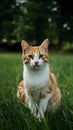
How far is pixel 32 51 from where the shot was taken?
440cm

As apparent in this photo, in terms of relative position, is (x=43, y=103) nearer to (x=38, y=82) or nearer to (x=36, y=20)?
(x=38, y=82)

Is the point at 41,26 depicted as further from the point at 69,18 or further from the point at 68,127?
the point at 68,127

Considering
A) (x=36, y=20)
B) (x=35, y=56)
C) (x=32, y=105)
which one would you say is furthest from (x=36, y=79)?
(x=36, y=20)

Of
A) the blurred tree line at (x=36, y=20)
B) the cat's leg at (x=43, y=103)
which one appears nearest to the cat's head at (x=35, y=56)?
the cat's leg at (x=43, y=103)

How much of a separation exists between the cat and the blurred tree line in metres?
30.1

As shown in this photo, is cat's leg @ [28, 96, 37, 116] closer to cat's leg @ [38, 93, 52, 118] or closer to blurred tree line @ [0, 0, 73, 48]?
cat's leg @ [38, 93, 52, 118]

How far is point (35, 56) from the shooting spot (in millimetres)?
4363

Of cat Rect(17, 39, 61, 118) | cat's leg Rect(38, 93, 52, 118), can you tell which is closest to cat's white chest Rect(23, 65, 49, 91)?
cat Rect(17, 39, 61, 118)

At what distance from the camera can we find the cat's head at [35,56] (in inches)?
170

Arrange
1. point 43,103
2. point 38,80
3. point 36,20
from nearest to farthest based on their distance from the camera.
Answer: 1. point 38,80
2. point 43,103
3. point 36,20

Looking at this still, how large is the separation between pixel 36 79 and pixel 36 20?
36064mm

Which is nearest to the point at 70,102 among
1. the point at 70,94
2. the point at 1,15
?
the point at 70,94

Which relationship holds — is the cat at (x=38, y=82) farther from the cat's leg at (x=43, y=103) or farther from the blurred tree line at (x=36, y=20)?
the blurred tree line at (x=36, y=20)

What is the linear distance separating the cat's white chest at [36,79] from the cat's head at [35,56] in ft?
0.24
